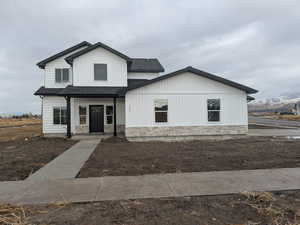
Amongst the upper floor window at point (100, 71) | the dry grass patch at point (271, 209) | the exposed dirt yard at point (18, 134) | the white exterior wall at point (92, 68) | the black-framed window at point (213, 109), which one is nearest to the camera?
the dry grass patch at point (271, 209)

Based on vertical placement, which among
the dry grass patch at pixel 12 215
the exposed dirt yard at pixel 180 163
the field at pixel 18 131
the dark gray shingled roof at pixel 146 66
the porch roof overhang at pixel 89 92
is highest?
the dark gray shingled roof at pixel 146 66

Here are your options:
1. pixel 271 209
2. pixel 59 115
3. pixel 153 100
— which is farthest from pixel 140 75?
pixel 271 209

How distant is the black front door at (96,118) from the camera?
639 inches

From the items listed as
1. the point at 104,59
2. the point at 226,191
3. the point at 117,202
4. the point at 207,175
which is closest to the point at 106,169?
the point at 117,202

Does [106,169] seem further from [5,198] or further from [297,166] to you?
[297,166]

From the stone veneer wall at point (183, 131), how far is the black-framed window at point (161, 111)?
57 cm

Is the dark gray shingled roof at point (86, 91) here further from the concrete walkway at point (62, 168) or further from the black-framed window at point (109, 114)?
the concrete walkway at point (62, 168)

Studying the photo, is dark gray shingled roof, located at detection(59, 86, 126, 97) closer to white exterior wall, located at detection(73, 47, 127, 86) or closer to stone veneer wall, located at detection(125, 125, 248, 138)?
white exterior wall, located at detection(73, 47, 127, 86)

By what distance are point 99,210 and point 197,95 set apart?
11503 mm

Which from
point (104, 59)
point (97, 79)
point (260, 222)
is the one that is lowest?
point (260, 222)

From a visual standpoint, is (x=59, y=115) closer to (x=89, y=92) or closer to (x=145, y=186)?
(x=89, y=92)

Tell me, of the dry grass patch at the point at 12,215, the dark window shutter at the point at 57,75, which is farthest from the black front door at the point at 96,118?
the dry grass patch at the point at 12,215

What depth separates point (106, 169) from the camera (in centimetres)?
659

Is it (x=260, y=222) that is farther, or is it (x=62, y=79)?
(x=62, y=79)
